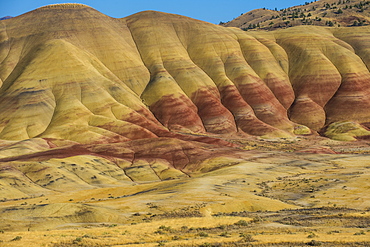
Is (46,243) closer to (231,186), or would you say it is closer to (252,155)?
(231,186)

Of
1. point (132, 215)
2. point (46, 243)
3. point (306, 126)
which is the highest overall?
point (46, 243)

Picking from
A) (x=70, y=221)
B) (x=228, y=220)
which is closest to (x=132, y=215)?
(x=70, y=221)

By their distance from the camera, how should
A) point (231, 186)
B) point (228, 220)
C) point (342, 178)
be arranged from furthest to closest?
1. point (342, 178)
2. point (231, 186)
3. point (228, 220)

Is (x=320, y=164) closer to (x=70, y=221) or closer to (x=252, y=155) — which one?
(x=252, y=155)

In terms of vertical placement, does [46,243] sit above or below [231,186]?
above

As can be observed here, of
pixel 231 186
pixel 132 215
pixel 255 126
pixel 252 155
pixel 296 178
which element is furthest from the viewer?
pixel 255 126

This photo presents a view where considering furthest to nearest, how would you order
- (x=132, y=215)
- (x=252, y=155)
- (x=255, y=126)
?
(x=255, y=126), (x=252, y=155), (x=132, y=215)

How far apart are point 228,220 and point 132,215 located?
38.9 ft

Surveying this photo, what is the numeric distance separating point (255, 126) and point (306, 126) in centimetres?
2263

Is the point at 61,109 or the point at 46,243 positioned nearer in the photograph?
the point at 46,243

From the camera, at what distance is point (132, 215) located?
55.6 meters

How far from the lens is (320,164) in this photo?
122 meters

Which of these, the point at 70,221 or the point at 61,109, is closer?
the point at 70,221

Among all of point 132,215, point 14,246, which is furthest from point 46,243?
point 132,215
